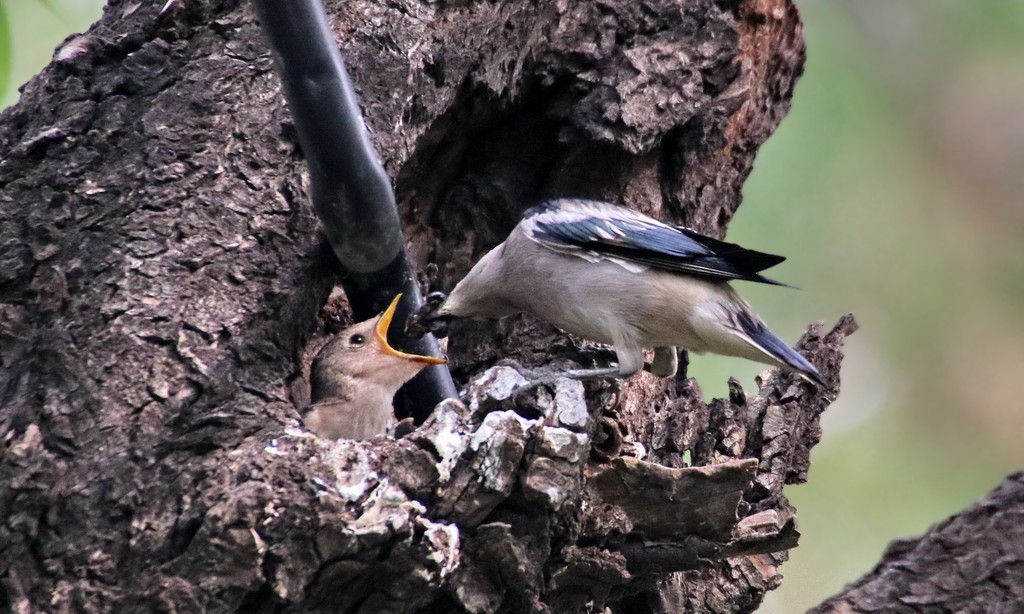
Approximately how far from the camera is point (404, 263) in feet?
15.7

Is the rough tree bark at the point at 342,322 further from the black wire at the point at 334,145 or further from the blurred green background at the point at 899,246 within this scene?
the blurred green background at the point at 899,246

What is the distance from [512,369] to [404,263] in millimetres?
1074

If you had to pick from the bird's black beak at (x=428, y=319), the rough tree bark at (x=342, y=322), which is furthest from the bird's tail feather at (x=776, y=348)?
the bird's black beak at (x=428, y=319)

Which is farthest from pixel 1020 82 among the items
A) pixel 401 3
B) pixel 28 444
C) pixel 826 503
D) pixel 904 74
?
pixel 28 444

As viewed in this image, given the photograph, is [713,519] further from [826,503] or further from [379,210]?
[826,503]

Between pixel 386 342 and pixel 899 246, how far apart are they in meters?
4.32

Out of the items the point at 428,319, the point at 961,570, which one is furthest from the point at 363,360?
the point at 961,570

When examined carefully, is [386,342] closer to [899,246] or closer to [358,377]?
[358,377]

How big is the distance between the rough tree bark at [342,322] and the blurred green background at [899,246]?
2.16 meters

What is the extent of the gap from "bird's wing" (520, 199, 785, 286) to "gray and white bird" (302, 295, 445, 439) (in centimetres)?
76

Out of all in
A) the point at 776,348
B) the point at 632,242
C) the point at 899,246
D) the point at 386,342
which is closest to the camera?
the point at 776,348

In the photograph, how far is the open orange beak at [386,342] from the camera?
16.4 ft

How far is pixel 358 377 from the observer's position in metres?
5.07

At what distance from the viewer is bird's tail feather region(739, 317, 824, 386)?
180 inches
